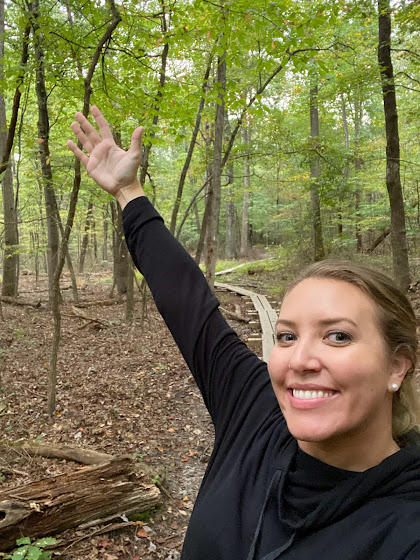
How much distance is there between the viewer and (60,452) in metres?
4.29

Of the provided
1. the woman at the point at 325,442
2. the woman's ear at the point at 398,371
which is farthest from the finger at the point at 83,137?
the woman's ear at the point at 398,371

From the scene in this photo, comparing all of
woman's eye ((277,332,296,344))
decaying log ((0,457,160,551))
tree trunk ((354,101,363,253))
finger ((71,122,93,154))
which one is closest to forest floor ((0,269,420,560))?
decaying log ((0,457,160,551))

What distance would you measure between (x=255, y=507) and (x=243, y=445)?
0.23 meters

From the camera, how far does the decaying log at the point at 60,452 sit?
4.18 metres

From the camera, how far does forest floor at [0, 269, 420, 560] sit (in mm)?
3473

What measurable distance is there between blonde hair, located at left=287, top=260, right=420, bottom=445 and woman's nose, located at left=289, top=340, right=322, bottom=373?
0.72 ft

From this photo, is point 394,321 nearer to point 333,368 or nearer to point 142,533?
point 333,368

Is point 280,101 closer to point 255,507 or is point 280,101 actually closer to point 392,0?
point 392,0

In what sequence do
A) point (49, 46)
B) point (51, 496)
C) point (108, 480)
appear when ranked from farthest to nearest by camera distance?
point (49, 46)
point (108, 480)
point (51, 496)

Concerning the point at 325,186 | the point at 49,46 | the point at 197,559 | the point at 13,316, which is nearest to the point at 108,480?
the point at 197,559

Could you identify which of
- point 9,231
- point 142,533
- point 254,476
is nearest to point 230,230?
point 9,231

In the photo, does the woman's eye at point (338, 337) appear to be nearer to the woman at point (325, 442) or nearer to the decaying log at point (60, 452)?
the woman at point (325, 442)

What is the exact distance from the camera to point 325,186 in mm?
10805

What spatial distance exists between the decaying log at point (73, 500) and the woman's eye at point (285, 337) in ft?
9.82
